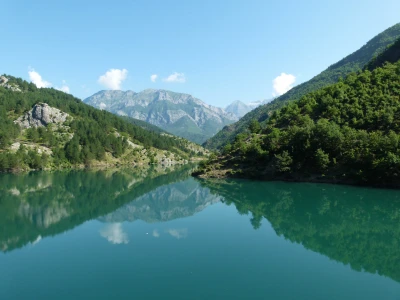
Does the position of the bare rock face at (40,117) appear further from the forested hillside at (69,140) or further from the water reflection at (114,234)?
the water reflection at (114,234)

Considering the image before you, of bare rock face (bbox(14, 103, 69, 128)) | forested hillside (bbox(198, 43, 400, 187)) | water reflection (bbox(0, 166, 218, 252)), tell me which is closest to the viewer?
water reflection (bbox(0, 166, 218, 252))

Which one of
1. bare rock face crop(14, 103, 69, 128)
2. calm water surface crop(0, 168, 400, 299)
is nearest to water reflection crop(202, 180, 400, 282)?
calm water surface crop(0, 168, 400, 299)

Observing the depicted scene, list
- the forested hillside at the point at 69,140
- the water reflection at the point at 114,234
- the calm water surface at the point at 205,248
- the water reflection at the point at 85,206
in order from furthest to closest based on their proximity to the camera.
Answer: the forested hillside at the point at 69,140, the water reflection at the point at 85,206, the water reflection at the point at 114,234, the calm water surface at the point at 205,248

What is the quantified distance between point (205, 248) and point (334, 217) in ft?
62.1

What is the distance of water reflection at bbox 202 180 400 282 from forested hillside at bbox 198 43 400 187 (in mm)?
4610

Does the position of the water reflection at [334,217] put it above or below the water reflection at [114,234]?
below

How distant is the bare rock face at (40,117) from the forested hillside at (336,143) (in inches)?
4038

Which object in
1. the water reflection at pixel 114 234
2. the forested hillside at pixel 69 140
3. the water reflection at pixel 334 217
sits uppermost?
the forested hillside at pixel 69 140

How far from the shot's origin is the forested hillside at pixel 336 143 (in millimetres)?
53188

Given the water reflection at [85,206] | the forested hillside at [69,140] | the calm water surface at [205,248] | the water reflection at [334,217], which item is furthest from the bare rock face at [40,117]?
the water reflection at [334,217]

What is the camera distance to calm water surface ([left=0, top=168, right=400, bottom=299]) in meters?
16.7

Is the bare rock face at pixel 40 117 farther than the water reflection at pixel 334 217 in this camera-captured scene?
Yes

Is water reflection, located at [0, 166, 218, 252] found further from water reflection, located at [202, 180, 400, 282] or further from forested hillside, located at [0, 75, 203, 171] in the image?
forested hillside, located at [0, 75, 203, 171]

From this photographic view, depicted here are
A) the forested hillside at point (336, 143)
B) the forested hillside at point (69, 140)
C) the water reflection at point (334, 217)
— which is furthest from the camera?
the forested hillside at point (69, 140)
